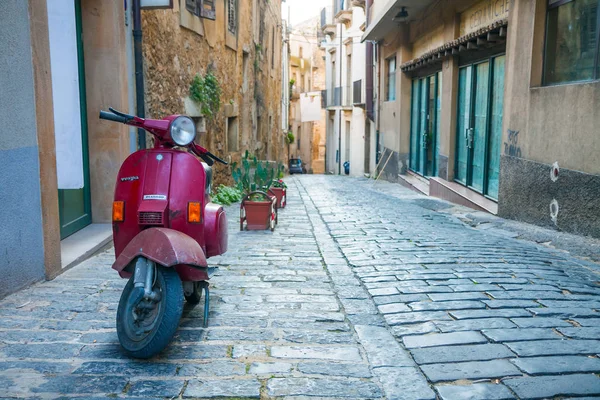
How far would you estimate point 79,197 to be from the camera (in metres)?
6.62

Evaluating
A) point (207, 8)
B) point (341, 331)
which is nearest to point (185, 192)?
point (341, 331)

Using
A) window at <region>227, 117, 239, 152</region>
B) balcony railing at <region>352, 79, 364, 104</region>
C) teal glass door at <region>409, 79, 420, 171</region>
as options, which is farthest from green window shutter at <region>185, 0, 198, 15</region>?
balcony railing at <region>352, 79, 364, 104</region>

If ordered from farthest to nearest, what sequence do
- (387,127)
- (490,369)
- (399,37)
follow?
(387,127) < (399,37) < (490,369)

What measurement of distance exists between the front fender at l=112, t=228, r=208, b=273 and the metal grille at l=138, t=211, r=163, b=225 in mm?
191

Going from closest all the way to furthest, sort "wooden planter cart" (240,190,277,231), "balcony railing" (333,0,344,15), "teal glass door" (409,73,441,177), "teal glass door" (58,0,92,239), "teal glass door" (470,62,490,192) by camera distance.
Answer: "teal glass door" (58,0,92,239)
"wooden planter cart" (240,190,277,231)
"teal glass door" (470,62,490,192)
"teal glass door" (409,73,441,177)
"balcony railing" (333,0,344,15)

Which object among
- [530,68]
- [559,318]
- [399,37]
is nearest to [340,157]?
[399,37]

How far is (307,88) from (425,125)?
3625cm

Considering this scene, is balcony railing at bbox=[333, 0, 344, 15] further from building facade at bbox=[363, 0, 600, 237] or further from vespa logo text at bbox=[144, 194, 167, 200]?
vespa logo text at bbox=[144, 194, 167, 200]

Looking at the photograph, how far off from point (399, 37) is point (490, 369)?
605 inches

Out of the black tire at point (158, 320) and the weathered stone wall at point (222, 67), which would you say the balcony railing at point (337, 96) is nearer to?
the weathered stone wall at point (222, 67)

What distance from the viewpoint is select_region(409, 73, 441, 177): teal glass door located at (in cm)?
1418

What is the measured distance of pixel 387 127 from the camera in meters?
19.2

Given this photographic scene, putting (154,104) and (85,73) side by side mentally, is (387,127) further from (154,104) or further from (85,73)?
(85,73)

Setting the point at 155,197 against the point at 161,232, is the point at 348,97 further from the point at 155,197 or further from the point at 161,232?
the point at 161,232
